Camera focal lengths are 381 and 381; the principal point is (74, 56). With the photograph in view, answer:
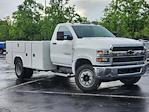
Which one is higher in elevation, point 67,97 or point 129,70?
point 129,70

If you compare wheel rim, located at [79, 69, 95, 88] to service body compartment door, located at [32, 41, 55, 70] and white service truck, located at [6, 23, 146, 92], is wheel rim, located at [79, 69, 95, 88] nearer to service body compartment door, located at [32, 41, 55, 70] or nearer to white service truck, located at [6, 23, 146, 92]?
white service truck, located at [6, 23, 146, 92]

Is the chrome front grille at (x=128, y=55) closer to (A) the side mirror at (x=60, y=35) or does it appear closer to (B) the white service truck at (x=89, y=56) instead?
(B) the white service truck at (x=89, y=56)

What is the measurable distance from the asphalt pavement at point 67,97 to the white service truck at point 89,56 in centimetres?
43

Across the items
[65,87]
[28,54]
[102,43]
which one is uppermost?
[102,43]

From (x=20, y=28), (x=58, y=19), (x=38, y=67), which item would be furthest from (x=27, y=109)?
(x=20, y=28)

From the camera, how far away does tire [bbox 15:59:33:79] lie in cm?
1491

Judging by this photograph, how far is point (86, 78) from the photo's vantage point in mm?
11461

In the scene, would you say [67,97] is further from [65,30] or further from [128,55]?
[65,30]

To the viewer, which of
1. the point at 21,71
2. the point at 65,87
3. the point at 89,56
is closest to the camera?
the point at 89,56

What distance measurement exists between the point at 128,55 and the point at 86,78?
4.69 feet

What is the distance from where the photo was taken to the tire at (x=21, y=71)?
48.9ft

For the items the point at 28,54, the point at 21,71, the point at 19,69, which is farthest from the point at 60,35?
the point at 19,69

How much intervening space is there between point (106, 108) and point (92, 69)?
2.66 meters

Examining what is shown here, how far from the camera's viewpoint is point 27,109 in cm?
881
